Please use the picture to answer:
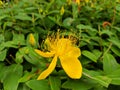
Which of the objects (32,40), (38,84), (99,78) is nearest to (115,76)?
(99,78)

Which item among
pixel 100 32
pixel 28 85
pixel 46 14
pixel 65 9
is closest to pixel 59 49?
pixel 28 85

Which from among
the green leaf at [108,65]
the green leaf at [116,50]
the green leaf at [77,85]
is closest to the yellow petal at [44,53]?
the green leaf at [77,85]

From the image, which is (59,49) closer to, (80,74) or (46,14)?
(80,74)

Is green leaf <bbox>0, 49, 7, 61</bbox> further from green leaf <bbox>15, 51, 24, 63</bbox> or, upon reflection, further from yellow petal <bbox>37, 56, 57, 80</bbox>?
yellow petal <bbox>37, 56, 57, 80</bbox>

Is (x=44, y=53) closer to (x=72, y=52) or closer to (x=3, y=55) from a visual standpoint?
(x=72, y=52)

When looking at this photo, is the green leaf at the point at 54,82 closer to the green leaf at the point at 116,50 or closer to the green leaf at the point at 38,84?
the green leaf at the point at 38,84
